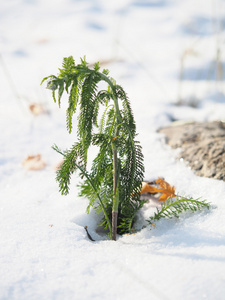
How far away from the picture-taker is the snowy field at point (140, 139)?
1.20 m

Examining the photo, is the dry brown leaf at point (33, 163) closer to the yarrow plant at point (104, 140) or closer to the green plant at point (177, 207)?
the yarrow plant at point (104, 140)

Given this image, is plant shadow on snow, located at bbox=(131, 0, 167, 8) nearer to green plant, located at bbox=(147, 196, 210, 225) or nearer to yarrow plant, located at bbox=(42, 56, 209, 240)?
yarrow plant, located at bbox=(42, 56, 209, 240)

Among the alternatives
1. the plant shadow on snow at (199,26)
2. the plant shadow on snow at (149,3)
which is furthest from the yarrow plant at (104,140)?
the plant shadow on snow at (149,3)

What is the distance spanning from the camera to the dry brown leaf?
255cm

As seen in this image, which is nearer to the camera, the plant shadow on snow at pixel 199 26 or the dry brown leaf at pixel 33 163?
the dry brown leaf at pixel 33 163

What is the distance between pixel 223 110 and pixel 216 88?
2.34ft

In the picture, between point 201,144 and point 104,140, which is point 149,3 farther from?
Answer: point 104,140

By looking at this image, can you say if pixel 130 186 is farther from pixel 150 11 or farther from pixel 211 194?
pixel 150 11

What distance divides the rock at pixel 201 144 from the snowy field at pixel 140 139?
8cm

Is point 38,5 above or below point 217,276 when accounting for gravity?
above

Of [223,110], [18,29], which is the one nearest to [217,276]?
[223,110]

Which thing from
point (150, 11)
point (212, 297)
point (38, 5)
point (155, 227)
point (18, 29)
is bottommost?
point (212, 297)

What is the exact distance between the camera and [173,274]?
1189mm

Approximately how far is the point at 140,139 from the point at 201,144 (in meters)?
0.57
